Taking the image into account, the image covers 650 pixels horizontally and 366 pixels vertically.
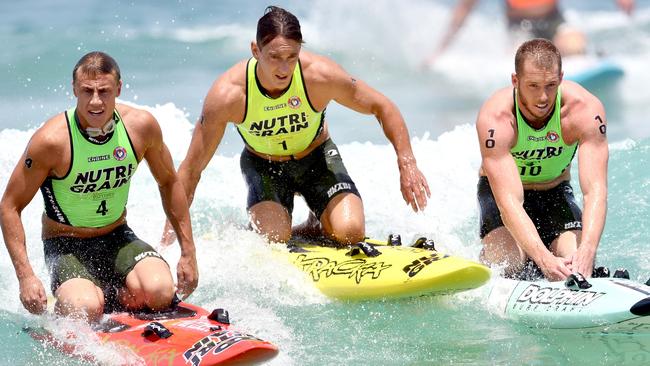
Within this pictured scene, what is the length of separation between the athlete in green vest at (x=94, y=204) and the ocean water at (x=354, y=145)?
32cm

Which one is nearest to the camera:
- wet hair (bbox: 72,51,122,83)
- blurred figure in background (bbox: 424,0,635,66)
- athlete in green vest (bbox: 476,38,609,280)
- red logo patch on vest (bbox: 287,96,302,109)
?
wet hair (bbox: 72,51,122,83)

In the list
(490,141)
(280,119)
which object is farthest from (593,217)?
(280,119)

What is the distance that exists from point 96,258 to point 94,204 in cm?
29

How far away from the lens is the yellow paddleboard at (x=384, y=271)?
649 centimetres

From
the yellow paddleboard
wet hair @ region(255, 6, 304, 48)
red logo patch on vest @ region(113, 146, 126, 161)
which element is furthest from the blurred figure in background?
red logo patch on vest @ region(113, 146, 126, 161)

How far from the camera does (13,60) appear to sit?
16609 mm

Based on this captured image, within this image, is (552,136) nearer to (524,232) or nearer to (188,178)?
(524,232)

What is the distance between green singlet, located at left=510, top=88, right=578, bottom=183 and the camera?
6.77 metres

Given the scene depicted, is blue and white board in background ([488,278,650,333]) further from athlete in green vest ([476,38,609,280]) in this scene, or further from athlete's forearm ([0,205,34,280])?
athlete's forearm ([0,205,34,280])

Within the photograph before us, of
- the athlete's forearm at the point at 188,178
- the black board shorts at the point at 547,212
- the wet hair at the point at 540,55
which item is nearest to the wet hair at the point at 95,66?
the athlete's forearm at the point at 188,178

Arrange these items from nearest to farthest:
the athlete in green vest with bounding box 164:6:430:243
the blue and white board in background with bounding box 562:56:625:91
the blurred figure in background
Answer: the athlete in green vest with bounding box 164:6:430:243 < the blue and white board in background with bounding box 562:56:625:91 < the blurred figure in background

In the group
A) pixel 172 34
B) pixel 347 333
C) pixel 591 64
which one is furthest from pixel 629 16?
pixel 347 333

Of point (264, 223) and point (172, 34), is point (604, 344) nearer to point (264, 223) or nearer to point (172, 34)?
point (264, 223)

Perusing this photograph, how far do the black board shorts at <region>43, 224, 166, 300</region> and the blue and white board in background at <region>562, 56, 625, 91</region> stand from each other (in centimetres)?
861
